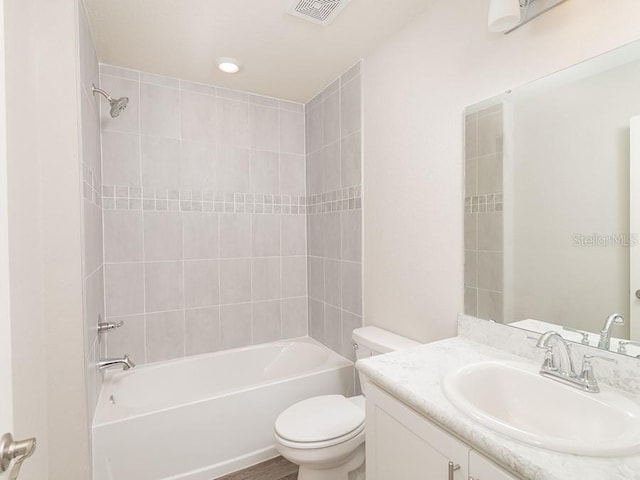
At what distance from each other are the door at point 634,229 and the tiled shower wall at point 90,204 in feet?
6.44

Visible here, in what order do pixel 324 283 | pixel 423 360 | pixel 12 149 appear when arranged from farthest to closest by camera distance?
pixel 324 283, pixel 423 360, pixel 12 149

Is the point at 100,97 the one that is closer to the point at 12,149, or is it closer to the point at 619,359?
the point at 12,149

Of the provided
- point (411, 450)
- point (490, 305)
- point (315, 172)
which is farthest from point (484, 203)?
point (315, 172)

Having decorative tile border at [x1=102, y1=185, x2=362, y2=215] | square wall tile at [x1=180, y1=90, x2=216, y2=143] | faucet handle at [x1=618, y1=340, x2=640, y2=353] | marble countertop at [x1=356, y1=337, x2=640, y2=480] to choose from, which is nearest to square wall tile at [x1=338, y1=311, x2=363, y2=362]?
decorative tile border at [x1=102, y1=185, x2=362, y2=215]

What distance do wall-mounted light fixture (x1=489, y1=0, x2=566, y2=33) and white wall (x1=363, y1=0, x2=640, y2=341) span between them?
0.03m

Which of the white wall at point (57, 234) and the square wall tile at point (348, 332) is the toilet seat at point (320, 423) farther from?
the white wall at point (57, 234)

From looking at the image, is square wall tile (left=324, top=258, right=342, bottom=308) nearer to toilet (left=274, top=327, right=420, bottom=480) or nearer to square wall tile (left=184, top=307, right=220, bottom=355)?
toilet (left=274, top=327, right=420, bottom=480)

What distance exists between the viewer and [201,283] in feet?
7.86

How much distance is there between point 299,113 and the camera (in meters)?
2.76

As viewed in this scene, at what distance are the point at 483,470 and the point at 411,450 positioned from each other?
25 cm

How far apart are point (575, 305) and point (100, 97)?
2695 mm

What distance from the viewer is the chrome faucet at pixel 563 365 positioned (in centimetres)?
92

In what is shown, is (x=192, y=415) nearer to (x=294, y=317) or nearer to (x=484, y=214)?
(x=294, y=317)

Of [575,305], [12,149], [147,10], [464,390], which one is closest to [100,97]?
[147,10]
